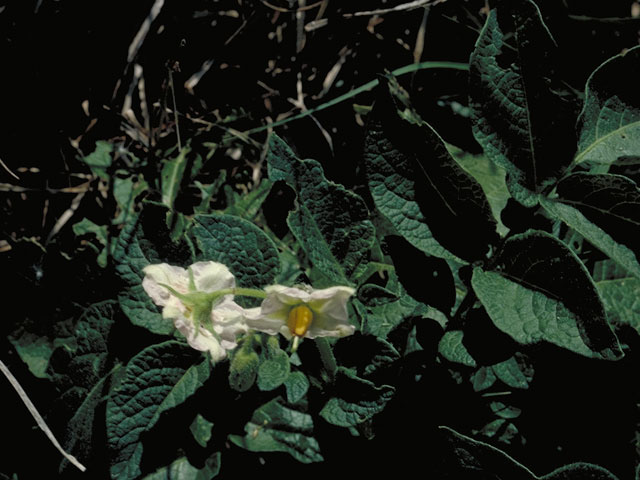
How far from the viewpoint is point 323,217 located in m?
1.07

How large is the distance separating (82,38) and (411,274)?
4.84ft

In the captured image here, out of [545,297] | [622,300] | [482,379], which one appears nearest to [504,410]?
[482,379]

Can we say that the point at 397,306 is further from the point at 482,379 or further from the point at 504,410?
the point at 504,410

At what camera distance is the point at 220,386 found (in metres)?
1.21

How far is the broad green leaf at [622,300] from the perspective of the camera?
1290mm

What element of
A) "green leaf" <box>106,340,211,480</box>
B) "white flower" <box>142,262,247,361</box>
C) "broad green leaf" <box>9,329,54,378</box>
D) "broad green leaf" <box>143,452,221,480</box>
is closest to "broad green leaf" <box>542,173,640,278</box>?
"white flower" <box>142,262,247,361</box>

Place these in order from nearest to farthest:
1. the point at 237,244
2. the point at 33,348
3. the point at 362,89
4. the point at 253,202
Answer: the point at 237,244 → the point at 33,348 → the point at 253,202 → the point at 362,89

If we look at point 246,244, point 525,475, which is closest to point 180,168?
point 246,244

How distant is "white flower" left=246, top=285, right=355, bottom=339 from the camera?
87 cm

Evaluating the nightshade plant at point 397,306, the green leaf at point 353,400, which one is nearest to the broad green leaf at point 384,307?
the nightshade plant at point 397,306

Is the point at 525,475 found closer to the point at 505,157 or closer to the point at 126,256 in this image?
the point at 505,157

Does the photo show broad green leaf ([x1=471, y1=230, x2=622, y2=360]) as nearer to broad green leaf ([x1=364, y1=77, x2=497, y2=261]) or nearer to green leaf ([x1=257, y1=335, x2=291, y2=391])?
broad green leaf ([x1=364, y1=77, x2=497, y2=261])

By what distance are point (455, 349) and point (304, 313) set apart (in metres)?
0.33

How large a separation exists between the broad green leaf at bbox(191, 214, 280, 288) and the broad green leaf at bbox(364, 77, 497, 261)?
0.25 meters
